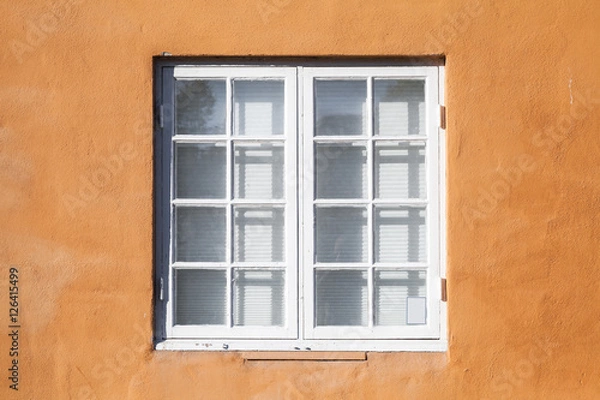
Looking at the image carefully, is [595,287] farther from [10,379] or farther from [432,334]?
[10,379]

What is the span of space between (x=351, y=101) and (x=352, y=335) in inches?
52.3

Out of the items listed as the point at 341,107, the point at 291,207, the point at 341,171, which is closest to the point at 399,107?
the point at 341,107

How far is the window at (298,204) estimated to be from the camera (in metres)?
3.98

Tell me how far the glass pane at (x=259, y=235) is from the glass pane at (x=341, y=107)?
566mm

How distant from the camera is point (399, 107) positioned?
404 cm

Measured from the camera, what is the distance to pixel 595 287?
386 cm

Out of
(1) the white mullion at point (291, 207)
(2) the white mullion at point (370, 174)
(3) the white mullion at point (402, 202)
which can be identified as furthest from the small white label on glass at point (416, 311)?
(1) the white mullion at point (291, 207)

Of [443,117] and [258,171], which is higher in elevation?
[443,117]

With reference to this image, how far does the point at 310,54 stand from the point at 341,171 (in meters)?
0.68

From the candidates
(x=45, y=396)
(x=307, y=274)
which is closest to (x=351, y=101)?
(x=307, y=274)

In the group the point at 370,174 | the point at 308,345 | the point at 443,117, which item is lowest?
the point at 308,345

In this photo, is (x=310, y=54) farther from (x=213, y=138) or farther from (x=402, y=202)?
(x=402, y=202)

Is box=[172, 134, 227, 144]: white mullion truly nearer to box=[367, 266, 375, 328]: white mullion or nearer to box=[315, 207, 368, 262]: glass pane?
box=[315, 207, 368, 262]: glass pane

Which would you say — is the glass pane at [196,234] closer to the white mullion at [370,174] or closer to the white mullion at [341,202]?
the white mullion at [341,202]
